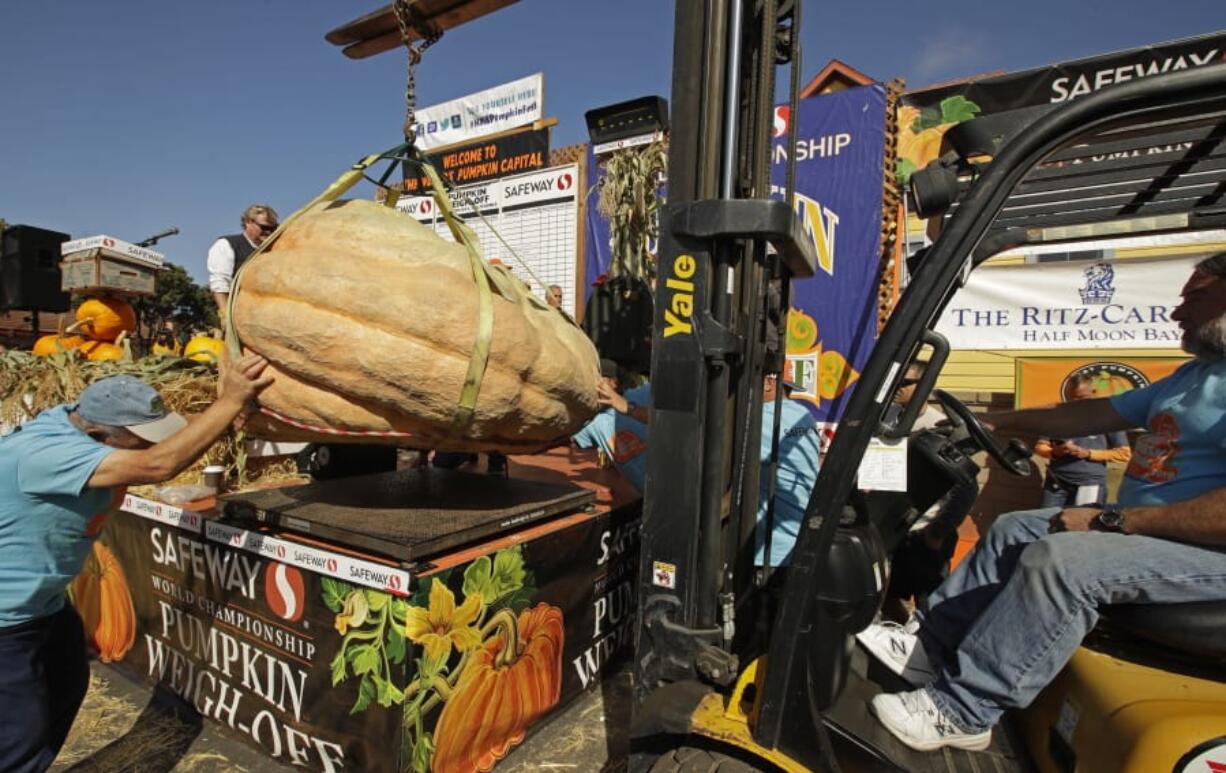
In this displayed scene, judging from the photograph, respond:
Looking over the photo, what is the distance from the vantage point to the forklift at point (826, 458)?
1.77 m

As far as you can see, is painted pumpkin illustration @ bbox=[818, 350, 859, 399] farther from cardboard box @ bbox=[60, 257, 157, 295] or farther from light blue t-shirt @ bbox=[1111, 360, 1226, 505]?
cardboard box @ bbox=[60, 257, 157, 295]

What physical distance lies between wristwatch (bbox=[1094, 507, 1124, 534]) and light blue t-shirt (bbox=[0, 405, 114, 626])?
136 inches

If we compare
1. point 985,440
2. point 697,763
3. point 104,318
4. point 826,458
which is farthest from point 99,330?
point 985,440

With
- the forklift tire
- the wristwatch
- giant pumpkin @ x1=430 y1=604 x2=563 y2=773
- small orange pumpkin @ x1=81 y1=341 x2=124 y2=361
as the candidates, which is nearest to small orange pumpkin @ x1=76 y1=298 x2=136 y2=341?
small orange pumpkin @ x1=81 y1=341 x2=124 y2=361

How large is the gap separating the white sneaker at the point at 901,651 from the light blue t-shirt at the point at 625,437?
1.56m

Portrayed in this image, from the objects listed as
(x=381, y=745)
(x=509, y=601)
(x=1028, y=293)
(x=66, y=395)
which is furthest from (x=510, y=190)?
(x=381, y=745)

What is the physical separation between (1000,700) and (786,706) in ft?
2.13

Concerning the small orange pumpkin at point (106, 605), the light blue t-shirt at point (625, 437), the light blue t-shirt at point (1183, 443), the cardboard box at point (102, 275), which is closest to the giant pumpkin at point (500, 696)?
the light blue t-shirt at point (625, 437)

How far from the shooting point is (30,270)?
11.9m

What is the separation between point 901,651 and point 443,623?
1715 millimetres

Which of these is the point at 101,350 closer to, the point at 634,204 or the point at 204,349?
the point at 204,349

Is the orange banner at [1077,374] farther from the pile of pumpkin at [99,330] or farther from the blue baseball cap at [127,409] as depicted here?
the pile of pumpkin at [99,330]

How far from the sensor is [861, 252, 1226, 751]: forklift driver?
1.90m

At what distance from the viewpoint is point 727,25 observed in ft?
7.47
